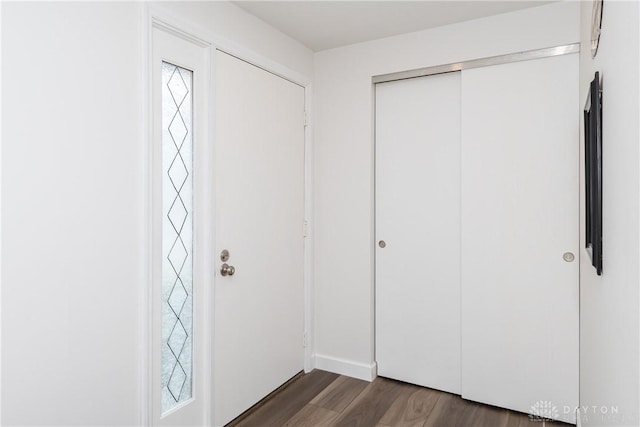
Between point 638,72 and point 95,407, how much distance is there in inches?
79.6

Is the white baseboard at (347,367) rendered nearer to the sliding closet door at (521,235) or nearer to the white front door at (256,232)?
the white front door at (256,232)

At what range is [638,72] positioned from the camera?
2.39 ft

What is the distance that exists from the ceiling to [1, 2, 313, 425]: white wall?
0.75 meters

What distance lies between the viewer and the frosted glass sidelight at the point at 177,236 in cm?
196

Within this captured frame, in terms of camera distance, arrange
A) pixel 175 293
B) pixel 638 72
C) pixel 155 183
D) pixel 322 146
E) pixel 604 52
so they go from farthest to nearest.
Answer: pixel 322 146, pixel 175 293, pixel 155 183, pixel 604 52, pixel 638 72

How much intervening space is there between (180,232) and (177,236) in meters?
0.03

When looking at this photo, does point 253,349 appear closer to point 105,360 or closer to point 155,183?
point 105,360

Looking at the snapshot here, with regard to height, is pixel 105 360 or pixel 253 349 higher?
pixel 105 360

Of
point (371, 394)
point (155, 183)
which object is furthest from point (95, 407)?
point (371, 394)

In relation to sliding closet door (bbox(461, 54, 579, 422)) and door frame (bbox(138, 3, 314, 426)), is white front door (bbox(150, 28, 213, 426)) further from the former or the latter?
sliding closet door (bbox(461, 54, 579, 422))

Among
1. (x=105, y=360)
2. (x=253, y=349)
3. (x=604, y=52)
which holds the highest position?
(x=604, y=52)

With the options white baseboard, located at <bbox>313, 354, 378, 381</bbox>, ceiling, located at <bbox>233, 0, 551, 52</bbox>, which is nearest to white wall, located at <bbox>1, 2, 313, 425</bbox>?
ceiling, located at <bbox>233, 0, 551, 52</bbox>

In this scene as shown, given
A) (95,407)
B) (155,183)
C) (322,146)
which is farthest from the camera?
(322,146)

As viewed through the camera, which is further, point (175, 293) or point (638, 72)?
point (175, 293)
